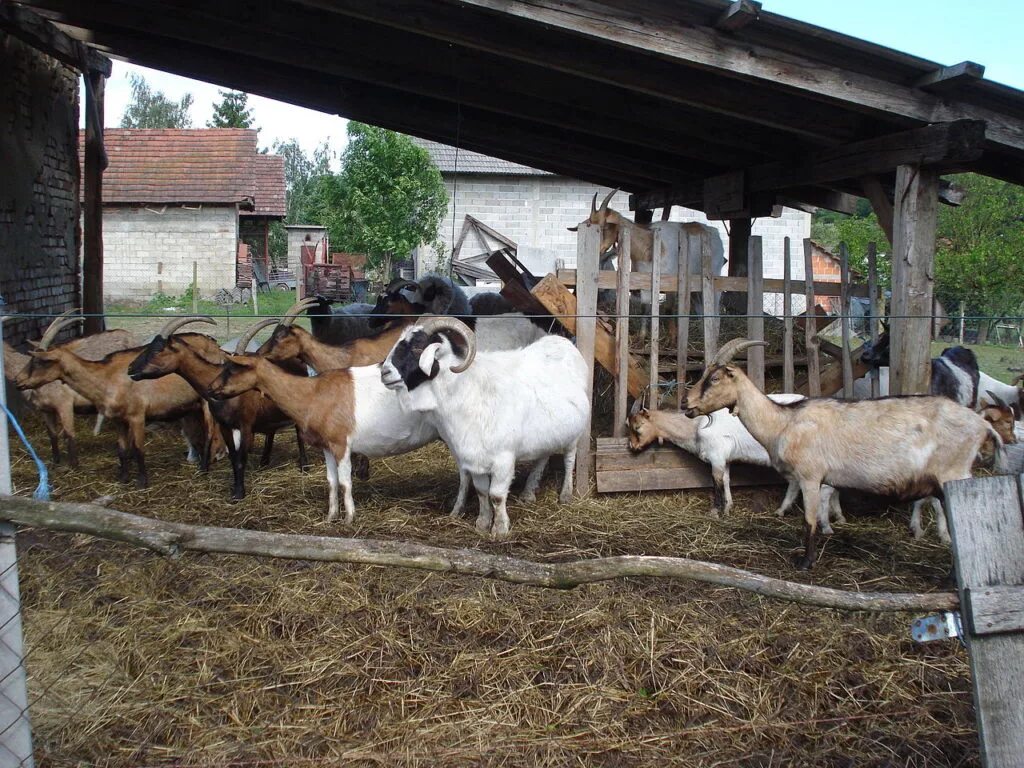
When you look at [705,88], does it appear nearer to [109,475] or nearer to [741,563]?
[741,563]

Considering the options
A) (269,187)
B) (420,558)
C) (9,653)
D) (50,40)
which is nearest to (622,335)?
(420,558)

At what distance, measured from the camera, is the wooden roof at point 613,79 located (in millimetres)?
5656

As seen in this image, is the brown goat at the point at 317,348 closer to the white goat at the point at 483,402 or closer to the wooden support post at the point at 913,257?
the white goat at the point at 483,402

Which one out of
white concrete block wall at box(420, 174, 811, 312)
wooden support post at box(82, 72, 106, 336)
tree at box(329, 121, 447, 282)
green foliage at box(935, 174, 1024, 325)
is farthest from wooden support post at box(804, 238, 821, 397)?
tree at box(329, 121, 447, 282)

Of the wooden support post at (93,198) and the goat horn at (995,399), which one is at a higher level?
the wooden support post at (93,198)

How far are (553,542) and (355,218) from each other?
73.3ft

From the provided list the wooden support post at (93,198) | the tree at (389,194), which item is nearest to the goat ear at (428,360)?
the wooden support post at (93,198)

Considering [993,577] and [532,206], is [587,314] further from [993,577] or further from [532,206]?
[532,206]

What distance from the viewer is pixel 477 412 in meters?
6.15

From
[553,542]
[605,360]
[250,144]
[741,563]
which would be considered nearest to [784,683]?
[741,563]

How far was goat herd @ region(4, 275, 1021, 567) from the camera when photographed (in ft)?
18.8

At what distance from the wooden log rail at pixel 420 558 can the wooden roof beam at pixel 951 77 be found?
14.2 ft

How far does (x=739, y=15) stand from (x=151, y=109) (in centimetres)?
6133

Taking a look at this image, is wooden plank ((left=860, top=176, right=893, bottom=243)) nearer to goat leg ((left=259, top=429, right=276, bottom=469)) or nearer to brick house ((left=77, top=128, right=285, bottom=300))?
goat leg ((left=259, top=429, right=276, bottom=469))
